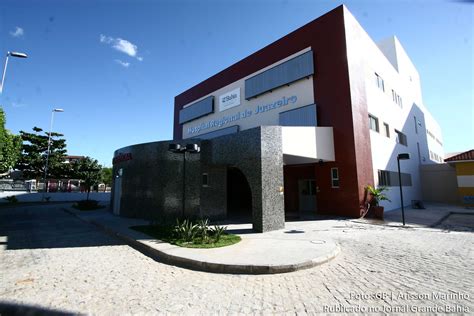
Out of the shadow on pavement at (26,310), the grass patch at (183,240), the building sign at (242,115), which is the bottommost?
the shadow on pavement at (26,310)

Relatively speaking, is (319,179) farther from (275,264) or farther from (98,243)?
(98,243)

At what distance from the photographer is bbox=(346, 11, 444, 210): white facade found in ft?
55.0

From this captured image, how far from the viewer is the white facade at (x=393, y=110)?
55.0 ft

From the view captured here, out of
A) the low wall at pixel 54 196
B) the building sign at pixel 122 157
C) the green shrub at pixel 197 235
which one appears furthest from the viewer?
the low wall at pixel 54 196

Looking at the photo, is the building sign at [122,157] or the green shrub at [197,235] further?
the building sign at [122,157]

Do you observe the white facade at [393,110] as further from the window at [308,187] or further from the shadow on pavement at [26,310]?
the shadow on pavement at [26,310]

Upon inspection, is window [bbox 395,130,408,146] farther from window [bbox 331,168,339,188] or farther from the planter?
window [bbox 331,168,339,188]

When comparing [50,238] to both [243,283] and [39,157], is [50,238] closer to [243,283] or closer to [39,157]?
[243,283]

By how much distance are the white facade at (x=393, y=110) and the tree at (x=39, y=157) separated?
48.8 m

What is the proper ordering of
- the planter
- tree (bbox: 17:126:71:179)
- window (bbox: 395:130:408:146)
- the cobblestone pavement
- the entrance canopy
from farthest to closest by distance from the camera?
tree (bbox: 17:126:71:179) < window (bbox: 395:130:408:146) < the planter < the entrance canopy < the cobblestone pavement

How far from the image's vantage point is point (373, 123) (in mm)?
17141

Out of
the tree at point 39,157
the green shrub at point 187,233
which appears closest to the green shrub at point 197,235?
the green shrub at point 187,233

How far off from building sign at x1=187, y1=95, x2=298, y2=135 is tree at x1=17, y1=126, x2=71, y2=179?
30116mm

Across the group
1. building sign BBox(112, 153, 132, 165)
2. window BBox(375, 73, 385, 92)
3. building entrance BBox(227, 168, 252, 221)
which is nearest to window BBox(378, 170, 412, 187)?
window BBox(375, 73, 385, 92)
